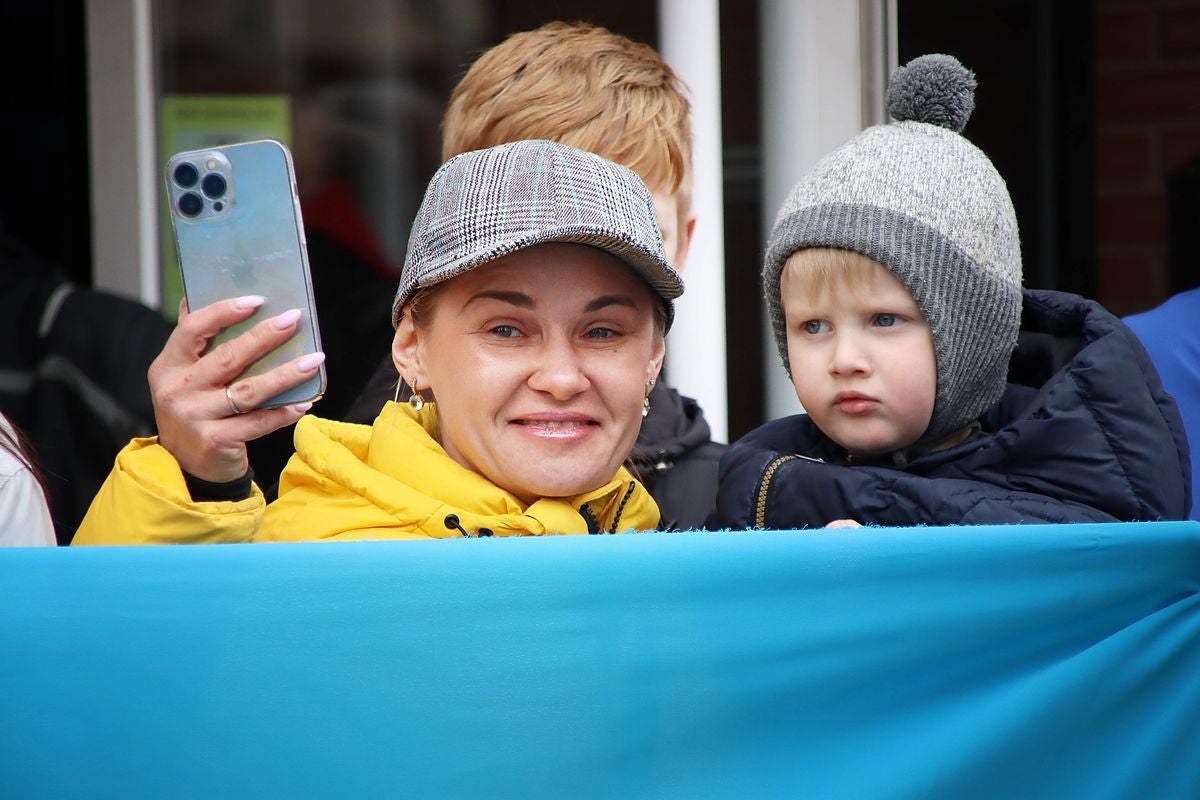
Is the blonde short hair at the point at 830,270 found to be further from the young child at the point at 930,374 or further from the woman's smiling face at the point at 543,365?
the woman's smiling face at the point at 543,365

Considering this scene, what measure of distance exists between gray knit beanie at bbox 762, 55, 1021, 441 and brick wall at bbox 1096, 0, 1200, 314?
1963mm

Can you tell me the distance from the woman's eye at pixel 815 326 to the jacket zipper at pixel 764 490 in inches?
6.7

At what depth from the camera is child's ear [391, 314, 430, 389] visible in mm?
1782

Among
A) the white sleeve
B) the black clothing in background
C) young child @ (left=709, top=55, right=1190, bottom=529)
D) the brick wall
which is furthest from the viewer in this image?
the brick wall

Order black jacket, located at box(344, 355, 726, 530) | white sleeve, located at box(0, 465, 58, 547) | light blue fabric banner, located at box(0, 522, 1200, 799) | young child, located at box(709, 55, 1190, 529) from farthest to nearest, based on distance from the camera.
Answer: black jacket, located at box(344, 355, 726, 530) → young child, located at box(709, 55, 1190, 529) → white sleeve, located at box(0, 465, 58, 547) → light blue fabric banner, located at box(0, 522, 1200, 799)

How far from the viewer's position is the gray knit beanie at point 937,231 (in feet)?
6.03

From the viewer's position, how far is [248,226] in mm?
1635

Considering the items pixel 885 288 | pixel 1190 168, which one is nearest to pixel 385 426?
pixel 885 288

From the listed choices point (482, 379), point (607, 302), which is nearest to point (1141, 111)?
point (607, 302)

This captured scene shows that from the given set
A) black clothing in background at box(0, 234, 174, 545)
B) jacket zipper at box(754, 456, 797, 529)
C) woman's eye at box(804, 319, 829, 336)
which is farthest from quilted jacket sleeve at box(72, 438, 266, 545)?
black clothing in background at box(0, 234, 174, 545)

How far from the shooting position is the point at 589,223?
161 centimetres

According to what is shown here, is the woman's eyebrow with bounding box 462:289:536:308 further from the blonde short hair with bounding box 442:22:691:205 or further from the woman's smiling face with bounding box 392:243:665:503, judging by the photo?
the blonde short hair with bounding box 442:22:691:205

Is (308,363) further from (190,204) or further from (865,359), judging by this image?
(865,359)

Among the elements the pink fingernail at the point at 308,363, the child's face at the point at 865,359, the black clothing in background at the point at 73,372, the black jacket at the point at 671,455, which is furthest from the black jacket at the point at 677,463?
the black clothing in background at the point at 73,372
